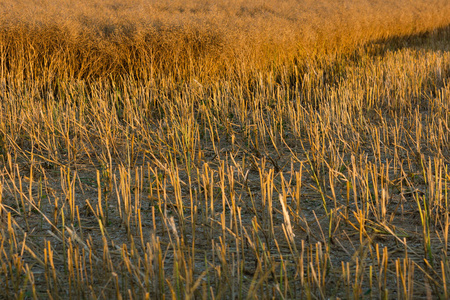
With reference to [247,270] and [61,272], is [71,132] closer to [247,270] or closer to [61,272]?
[61,272]

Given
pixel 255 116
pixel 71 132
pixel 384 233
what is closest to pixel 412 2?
pixel 255 116

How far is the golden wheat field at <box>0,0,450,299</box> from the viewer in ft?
5.22

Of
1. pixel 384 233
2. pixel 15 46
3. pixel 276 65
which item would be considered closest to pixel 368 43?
pixel 276 65

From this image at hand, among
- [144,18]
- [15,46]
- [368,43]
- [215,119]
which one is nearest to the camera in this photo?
[215,119]

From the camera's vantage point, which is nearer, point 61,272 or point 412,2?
point 61,272

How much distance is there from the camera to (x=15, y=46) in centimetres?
423

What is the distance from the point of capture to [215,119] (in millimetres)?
3420

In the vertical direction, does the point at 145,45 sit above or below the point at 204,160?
above

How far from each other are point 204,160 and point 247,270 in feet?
4.00

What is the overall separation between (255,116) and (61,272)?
6.71 ft

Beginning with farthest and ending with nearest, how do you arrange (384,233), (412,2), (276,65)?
(412,2) → (276,65) → (384,233)

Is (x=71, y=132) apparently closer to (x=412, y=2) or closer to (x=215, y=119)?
(x=215, y=119)

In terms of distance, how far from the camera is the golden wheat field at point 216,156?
159 cm

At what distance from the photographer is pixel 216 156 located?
9.82 feet
